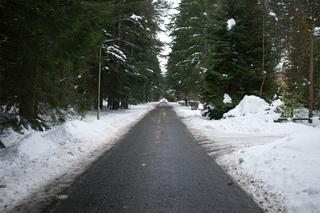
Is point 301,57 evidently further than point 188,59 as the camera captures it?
No

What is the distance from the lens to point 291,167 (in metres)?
8.17

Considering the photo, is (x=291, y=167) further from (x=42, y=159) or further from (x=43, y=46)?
(x=43, y=46)

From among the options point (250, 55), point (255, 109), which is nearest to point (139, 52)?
point (250, 55)

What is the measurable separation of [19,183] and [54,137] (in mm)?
5872

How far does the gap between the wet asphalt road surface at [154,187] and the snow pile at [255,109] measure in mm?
11148

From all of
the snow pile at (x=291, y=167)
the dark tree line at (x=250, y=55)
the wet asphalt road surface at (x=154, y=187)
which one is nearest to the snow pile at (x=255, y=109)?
the dark tree line at (x=250, y=55)

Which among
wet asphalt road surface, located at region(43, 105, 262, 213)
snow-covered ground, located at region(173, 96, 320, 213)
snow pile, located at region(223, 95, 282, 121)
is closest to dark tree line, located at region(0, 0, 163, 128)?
wet asphalt road surface, located at region(43, 105, 262, 213)

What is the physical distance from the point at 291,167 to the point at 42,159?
22.0ft

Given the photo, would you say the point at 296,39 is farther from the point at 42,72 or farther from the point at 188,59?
the point at 188,59

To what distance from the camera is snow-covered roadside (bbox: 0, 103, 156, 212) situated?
7418mm

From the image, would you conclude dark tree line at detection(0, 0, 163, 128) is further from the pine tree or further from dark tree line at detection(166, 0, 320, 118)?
dark tree line at detection(166, 0, 320, 118)

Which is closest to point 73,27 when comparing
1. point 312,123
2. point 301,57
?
point 312,123

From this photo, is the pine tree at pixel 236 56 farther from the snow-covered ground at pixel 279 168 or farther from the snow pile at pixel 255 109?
the snow-covered ground at pixel 279 168

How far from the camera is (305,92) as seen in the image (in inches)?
957
